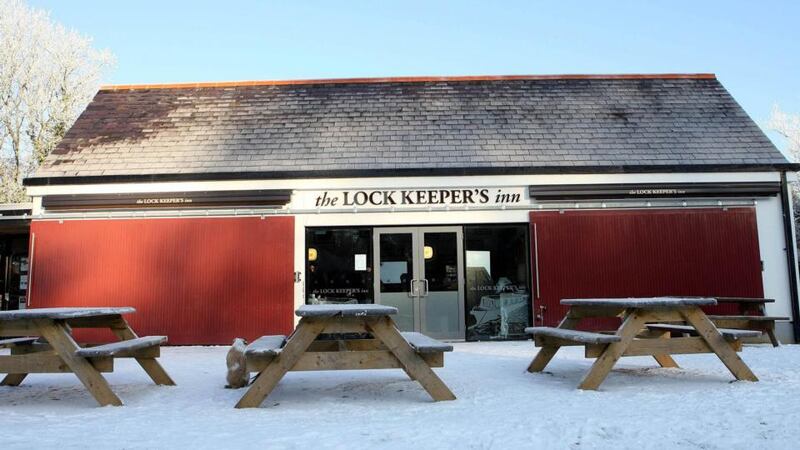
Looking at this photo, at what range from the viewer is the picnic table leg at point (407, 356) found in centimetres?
492

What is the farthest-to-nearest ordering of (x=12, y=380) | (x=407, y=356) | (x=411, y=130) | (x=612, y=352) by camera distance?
1. (x=411, y=130)
2. (x=12, y=380)
3. (x=612, y=352)
4. (x=407, y=356)

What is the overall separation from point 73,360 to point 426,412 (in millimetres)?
2965

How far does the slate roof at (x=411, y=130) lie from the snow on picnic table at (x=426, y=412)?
479 centimetres

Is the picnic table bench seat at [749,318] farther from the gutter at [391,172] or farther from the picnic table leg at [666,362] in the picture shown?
the gutter at [391,172]

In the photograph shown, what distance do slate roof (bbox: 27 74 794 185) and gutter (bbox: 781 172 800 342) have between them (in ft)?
1.63

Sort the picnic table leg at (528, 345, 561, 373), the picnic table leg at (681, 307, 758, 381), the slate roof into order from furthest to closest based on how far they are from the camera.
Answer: the slate roof
the picnic table leg at (528, 345, 561, 373)
the picnic table leg at (681, 307, 758, 381)

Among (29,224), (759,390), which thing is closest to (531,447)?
(759,390)

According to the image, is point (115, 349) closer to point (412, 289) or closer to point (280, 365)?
point (280, 365)

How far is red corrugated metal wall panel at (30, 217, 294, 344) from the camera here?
10.2m

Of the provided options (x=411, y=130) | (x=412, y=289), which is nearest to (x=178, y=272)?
(x=412, y=289)

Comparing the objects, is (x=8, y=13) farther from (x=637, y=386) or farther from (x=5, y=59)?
(x=637, y=386)

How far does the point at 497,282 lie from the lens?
1045 centimetres

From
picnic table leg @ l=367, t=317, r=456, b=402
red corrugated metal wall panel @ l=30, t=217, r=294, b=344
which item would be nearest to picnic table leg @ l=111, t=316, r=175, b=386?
picnic table leg @ l=367, t=317, r=456, b=402

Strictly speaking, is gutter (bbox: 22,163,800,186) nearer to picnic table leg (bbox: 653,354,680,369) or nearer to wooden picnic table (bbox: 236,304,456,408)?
picnic table leg (bbox: 653,354,680,369)
